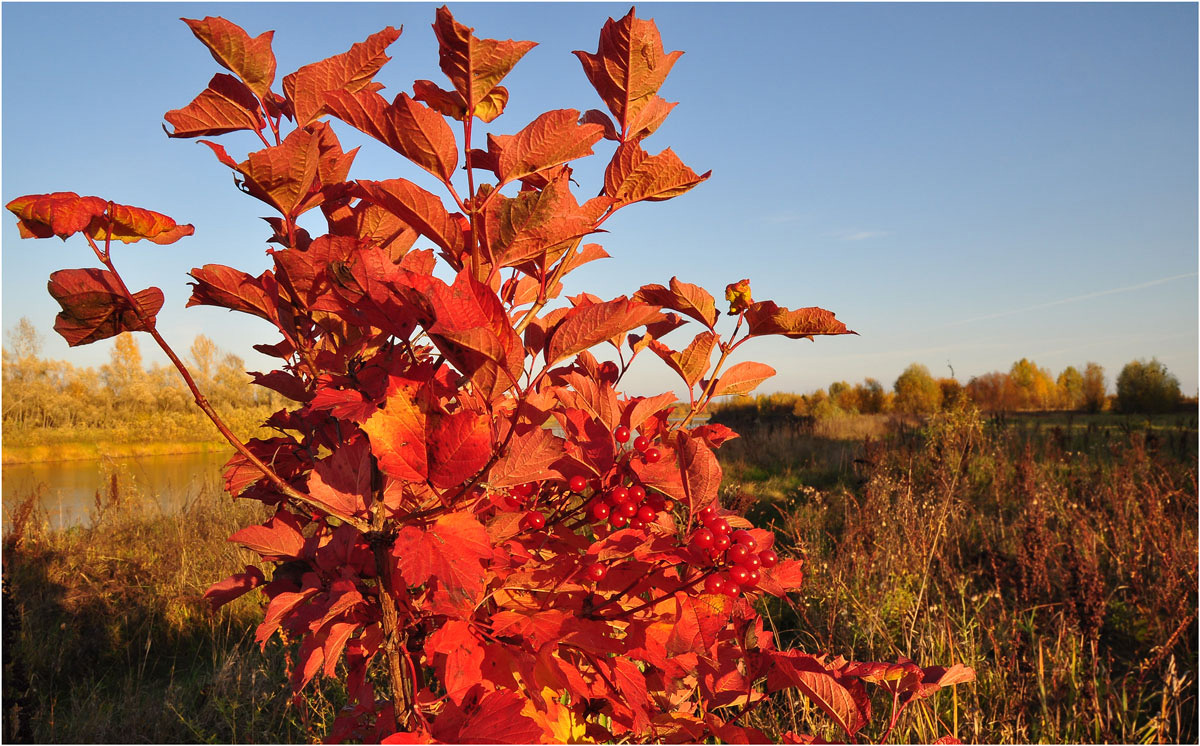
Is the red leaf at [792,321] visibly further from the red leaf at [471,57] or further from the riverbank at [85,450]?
the riverbank at [85,450]

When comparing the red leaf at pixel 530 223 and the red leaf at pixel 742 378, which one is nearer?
the red leaf at pixel 530 223

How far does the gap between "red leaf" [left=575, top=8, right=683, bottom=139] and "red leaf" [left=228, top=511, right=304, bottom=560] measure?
0.68 metres

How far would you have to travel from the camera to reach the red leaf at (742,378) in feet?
3.19

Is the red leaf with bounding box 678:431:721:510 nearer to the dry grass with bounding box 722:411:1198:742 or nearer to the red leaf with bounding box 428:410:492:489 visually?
the red leaf with bounding box 428:410:492:489

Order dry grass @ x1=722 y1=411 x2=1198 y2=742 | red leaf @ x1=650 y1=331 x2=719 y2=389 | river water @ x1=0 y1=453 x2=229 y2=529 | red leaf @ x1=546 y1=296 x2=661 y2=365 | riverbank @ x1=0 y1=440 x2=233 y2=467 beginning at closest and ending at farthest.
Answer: red leaf @ x1=546 y1=296 x2=661 y2=365
red leaf @ x1=650 y1=331 x2=719 y2=389
dry grass @ x1=722 y1=411 x2=1198 y2=742
river water @ x1=0 y1=453 x2=229 y2=529
riverbank @ x1=0 y1=440 x2=233 y2=467

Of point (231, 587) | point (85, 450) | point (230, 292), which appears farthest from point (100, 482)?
point (230, 292)

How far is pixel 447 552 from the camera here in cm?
64

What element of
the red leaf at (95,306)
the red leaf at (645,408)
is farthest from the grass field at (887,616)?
the red leaf at (95,306)

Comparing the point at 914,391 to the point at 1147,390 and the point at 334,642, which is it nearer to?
the point at 1147,390

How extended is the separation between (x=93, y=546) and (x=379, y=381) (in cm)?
508

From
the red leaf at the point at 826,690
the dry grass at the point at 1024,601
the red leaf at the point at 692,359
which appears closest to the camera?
the red leaf at the point at 826,690

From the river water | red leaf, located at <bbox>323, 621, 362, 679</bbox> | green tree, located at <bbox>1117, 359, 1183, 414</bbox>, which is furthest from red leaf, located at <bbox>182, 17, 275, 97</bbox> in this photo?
green tree, located at <bbox>1117, 359, 1183, 414</bbox>

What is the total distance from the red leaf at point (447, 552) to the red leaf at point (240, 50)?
57 cm

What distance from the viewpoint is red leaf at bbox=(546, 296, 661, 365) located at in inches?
26.8
